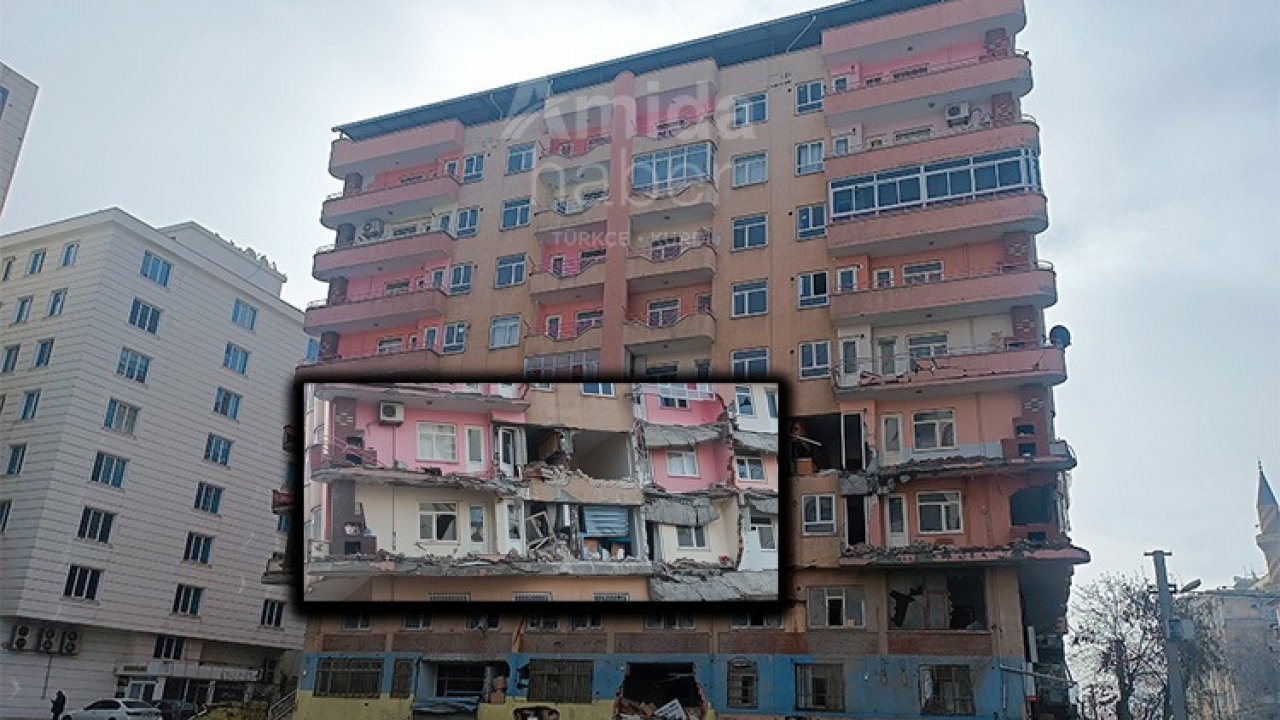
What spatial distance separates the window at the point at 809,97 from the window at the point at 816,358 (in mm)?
4293

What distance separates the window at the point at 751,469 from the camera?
2838mm

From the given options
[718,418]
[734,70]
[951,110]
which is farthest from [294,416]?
[734,70]

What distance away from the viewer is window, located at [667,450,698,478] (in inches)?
110

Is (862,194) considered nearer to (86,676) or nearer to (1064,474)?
(1064,474)

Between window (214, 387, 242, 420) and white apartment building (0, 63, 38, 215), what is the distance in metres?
5.46

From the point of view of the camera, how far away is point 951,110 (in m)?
17.0

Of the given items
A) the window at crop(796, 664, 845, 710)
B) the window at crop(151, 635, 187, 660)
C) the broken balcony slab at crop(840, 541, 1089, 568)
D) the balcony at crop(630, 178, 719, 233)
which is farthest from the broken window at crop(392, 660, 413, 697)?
the balcony at crop(630, 178, 719, 233)

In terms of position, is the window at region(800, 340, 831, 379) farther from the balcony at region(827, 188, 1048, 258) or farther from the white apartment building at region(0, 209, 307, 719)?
the white apartment building at region(0, 209, 307, 719)

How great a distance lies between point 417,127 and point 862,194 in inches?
359

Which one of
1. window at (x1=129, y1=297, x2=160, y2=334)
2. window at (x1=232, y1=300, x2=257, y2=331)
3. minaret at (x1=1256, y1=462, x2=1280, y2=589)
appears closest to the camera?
window at (x1=129, y1=297, x2=160, y2=334)

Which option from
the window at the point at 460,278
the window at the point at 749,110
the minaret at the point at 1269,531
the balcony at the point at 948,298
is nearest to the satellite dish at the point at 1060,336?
the balcony at the point at 948,298

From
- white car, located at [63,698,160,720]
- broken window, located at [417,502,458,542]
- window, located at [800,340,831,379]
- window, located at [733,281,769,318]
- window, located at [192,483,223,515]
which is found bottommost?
white car, located at [63,698,160,720]

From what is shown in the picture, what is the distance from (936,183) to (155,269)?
51.0ft

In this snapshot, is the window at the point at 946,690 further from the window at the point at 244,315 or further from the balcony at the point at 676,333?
the window at the point at 244,315
